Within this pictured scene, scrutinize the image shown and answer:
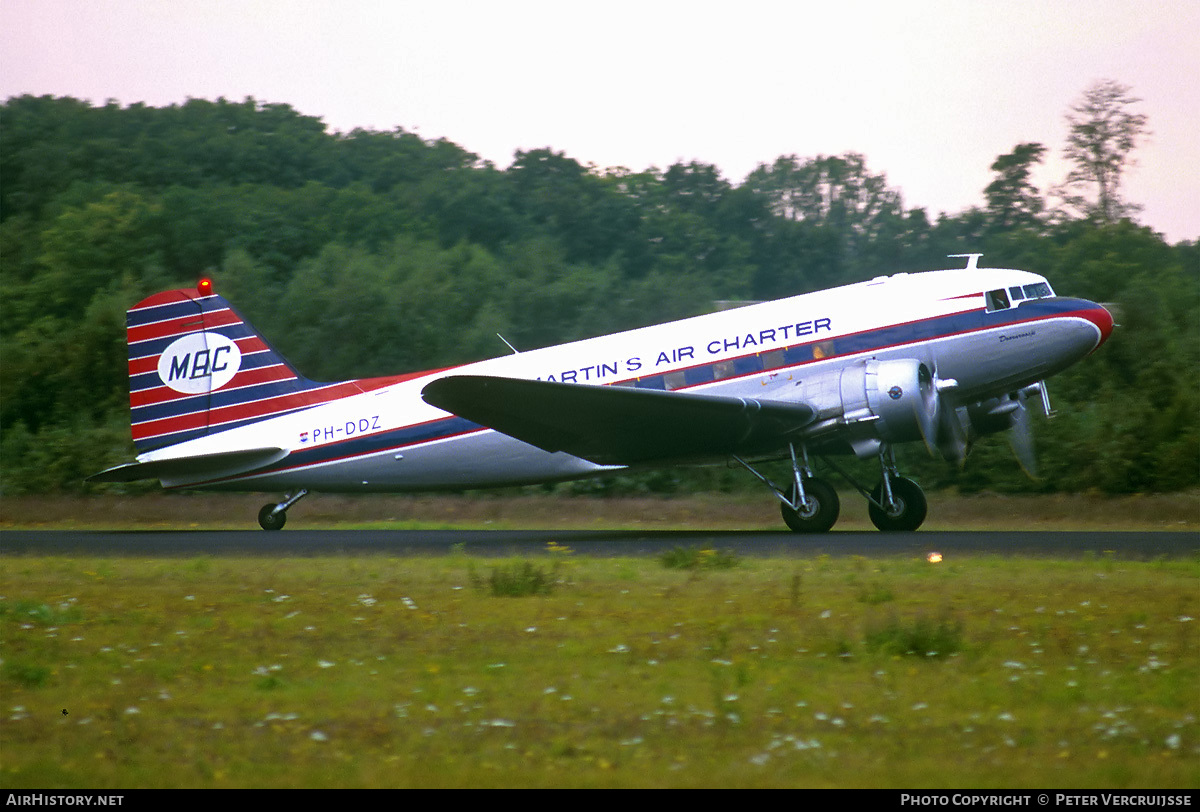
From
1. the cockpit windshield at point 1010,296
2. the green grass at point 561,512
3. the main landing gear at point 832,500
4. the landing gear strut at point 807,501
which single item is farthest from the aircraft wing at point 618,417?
the green grass at point 561,512

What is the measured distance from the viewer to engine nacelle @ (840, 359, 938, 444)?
1683cm

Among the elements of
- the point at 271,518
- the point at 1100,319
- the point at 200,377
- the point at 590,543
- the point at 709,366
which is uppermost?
the point at 200,377

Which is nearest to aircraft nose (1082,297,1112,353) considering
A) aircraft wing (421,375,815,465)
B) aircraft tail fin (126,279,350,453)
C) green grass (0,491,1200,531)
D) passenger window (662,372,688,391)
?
green grass (0,491,1200,531)

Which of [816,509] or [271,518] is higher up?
[271,518]

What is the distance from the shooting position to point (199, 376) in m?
21.2

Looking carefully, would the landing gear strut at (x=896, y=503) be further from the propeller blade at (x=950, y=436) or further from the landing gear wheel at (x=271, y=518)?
the landing gear wheel at (x=271, y=518)

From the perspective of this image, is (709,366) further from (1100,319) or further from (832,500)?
(1100,319)

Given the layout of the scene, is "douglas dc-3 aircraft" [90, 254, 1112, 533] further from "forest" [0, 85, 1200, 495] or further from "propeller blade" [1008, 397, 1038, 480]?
"forest" [0, 85, 1200, 495]

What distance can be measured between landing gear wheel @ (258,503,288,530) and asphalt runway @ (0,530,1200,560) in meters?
0.33

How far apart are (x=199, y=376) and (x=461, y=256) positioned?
26.0m

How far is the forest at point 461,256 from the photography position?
1185 inches

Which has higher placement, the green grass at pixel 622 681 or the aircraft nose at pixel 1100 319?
the aircraft nose at pixel 1100 319

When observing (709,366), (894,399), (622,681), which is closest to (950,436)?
(894,399)

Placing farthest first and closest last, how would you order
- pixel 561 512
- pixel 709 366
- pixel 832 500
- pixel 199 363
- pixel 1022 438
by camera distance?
pixel 561 512
pixel 199 363
pixel 1022 438
pixel 709 366
pixel 832 500
